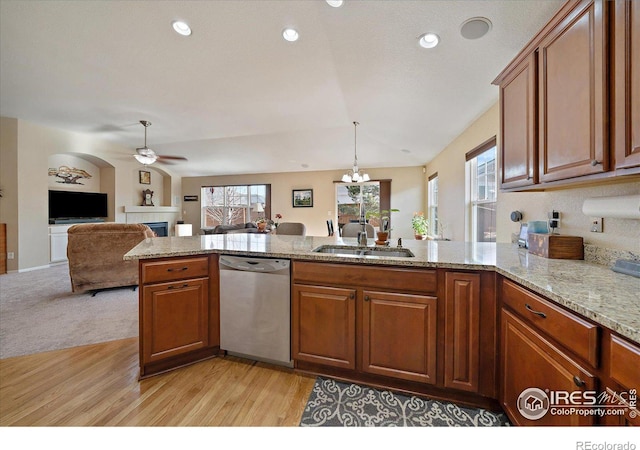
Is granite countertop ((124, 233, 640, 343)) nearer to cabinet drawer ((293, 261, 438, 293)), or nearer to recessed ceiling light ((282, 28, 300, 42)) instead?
cabinet drawer ((293, 261, 438, 293))

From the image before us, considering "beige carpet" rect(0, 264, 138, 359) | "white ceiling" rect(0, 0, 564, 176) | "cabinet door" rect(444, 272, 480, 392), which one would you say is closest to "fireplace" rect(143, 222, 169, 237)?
"white ceiling" rect(0, 0, 564, 176)

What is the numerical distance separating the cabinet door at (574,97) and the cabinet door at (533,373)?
83 cm

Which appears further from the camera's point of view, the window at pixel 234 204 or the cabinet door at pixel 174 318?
the window at pixel 234 204

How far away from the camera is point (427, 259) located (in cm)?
165

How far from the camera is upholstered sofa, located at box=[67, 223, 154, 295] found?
3.49m

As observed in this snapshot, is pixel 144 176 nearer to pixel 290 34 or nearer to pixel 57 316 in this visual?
pixel 57 316

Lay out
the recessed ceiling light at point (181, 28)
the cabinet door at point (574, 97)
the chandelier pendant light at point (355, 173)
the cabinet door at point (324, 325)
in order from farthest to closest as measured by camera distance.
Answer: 1. the chandelier pendant light at point (355, 173)
2. the recessed ceiling light at point (181, 28)
3. the cabinet door at point (324, 325)
4. the cabinet door at point (574, 97)

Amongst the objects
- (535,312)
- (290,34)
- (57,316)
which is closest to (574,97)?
(535,312)

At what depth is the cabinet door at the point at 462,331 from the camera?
5.03ft

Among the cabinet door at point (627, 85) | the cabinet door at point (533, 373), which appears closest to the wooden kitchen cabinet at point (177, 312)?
the cabinet door at point (533, 373)

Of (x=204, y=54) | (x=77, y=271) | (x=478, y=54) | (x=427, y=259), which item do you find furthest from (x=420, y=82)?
(x=77, y=271)

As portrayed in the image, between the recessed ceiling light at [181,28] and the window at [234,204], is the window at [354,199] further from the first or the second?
the recessed ceiling light at [181,28]
